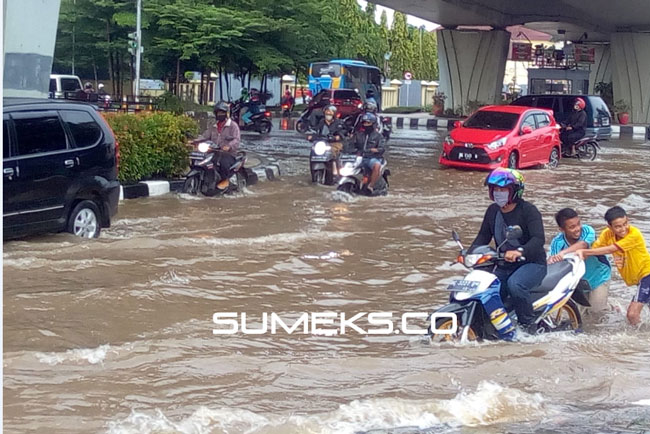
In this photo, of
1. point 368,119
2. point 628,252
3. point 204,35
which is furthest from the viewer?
point 204,35

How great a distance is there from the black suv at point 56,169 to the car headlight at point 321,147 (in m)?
5.63

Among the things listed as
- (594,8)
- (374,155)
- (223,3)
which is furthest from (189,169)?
(594,8)

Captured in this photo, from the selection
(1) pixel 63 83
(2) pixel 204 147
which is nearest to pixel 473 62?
(1) pixel 63 83

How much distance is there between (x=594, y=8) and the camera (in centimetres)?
3875

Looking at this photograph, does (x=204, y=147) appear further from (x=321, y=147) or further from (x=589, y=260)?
(x=589, y=260)

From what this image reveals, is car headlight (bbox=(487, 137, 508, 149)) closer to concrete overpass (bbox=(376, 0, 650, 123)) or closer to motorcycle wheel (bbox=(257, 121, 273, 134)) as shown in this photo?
motorcycle wheel (bbox=(257, 121, 273, 134))

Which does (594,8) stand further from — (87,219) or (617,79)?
(87,219)

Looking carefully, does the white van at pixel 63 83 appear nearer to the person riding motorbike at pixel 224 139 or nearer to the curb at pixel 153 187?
the curb at pixel 153 187

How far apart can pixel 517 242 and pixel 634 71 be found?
36.1m

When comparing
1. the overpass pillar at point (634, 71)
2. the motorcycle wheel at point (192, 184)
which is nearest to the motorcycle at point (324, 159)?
the motorcycle wheel at point (192, 184)

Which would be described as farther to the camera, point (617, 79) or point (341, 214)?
point (617, 79)

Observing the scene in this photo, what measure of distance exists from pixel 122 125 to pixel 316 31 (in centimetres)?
2364

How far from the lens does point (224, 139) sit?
542 inches

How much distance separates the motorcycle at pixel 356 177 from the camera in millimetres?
14062
